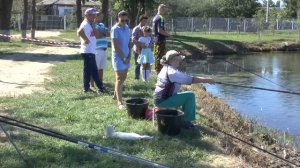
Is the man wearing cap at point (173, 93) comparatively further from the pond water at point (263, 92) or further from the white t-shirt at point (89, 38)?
the pond water at point (263, 92)

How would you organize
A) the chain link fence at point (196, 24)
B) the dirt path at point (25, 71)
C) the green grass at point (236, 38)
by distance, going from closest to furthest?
1. the dirt path at point (25, 71)
2. the green grass at point (236, 38)
3. the chain link fence at point (196, 24)

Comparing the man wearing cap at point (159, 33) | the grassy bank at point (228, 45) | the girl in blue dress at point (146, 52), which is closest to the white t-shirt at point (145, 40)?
the girl in blue dress at point (146, 52)

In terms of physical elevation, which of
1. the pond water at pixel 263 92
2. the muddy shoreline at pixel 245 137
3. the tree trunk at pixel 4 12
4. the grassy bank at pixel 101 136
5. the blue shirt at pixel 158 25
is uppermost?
the tree trunk at pixel 4 12

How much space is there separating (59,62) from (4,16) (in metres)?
9.30

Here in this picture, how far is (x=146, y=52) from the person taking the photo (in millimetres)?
12500

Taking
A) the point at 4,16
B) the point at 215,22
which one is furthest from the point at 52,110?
the point at 215,22

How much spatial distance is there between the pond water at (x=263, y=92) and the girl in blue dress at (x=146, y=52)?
281cm

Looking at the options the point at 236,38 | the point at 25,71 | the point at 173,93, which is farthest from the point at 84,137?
the point at 236,38

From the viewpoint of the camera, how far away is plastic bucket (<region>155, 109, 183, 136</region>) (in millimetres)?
7449

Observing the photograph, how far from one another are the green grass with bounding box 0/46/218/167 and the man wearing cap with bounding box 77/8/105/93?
1.32ft

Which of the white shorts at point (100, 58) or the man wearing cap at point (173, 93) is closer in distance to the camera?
the man wearing cap at point (173, 93)

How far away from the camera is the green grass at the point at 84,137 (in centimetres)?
645

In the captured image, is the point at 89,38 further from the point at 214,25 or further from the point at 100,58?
the point at 214,25

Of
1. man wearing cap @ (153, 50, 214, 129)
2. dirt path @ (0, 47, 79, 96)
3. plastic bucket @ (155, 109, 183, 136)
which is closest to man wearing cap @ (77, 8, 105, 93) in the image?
dirt path @ (0, 47, 79, 96)
